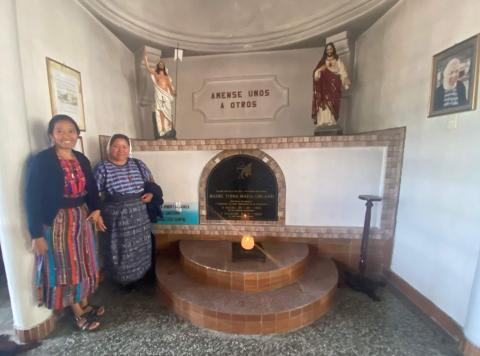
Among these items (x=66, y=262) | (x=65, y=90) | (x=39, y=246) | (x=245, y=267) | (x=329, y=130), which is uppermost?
(x=65, y=90)

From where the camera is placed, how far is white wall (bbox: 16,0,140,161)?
1431mm

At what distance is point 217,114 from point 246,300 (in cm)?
232

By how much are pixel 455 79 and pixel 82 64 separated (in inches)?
109

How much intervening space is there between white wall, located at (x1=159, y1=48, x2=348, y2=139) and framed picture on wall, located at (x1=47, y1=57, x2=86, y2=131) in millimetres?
1418

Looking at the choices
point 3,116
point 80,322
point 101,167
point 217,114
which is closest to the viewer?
point 3,116

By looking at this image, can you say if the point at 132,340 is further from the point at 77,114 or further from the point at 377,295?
the point at 377,295

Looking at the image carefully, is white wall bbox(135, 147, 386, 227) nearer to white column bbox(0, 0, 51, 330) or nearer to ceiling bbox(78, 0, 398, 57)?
white column bbox(0, 0, 51, 330)

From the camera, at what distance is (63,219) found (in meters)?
1.43

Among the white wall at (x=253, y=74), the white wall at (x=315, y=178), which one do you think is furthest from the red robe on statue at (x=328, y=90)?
the white wall at (x=253, y=74)

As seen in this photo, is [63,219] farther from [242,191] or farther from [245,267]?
[242,191]

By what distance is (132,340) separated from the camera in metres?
1.49

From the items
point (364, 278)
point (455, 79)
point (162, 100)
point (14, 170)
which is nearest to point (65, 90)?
point (14, 170)

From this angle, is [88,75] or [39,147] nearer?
[39,147]

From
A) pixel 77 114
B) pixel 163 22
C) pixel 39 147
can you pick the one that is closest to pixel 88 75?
pixel 77 114
